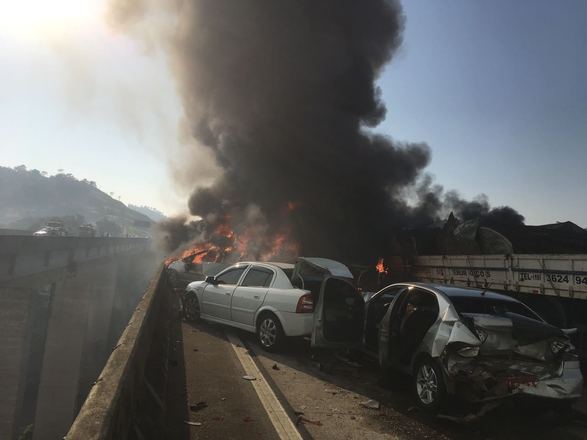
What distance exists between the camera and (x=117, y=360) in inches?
155

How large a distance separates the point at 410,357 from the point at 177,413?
2.82 metres

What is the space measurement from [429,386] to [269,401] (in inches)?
71.3

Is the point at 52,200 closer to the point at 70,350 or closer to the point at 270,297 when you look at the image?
the point at 70,350

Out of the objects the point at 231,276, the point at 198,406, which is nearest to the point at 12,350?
the point at 231,276

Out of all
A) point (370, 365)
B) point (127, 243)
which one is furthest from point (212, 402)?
point (127, 243)

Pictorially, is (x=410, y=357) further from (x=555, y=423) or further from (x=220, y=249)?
(x=220, y=249)

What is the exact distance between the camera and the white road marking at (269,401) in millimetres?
4152

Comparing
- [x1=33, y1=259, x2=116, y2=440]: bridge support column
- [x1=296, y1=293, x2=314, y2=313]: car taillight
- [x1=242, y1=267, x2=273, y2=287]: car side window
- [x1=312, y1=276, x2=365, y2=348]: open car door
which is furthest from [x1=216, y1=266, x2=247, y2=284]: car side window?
[x1=33, y1=259, x2=116, y2=440]: bridge support column

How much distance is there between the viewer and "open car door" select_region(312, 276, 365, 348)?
21.8 ft

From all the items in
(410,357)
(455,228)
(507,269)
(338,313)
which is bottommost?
(410,357)

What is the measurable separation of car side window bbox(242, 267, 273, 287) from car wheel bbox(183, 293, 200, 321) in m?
1.76

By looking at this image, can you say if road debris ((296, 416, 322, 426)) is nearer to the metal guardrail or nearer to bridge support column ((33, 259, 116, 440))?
the metal guardrail

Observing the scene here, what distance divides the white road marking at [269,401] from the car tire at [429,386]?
5.05 feet

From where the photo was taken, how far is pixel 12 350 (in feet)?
55.7
